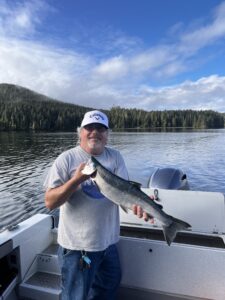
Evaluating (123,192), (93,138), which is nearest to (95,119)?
(93,138)

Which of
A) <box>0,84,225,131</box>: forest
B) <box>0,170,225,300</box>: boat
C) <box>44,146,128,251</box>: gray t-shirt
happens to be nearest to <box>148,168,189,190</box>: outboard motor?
<box>0,170,225,300</box>: boat

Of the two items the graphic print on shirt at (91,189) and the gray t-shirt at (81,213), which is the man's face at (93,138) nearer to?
the gray t-shirt at (81,213)

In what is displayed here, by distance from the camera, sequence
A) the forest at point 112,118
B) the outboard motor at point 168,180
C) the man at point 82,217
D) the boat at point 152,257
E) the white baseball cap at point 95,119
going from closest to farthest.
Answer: the man at point 82,217 → the white baseball cap at point 95,119 → the boat at point 152,257 → the outboard motor at point 168,180 → the forest at point 112,118

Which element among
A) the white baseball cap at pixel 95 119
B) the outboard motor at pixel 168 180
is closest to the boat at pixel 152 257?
the white baseball cap at pixel 95 119

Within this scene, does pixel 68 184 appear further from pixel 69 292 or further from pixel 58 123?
pixel 58 123

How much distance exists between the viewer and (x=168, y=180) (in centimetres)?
690

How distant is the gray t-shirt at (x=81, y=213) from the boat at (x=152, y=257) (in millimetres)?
1009

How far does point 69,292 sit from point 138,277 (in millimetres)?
1266

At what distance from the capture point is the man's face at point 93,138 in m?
3.46

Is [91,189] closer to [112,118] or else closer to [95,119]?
[95,119]

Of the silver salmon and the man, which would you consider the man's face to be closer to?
the man

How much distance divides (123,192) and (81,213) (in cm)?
51

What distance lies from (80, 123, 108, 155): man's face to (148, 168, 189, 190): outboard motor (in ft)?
11.9

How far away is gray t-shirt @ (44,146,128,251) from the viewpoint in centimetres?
325
